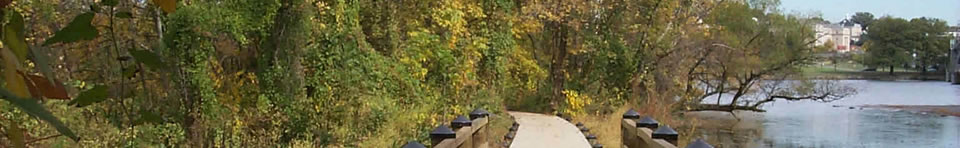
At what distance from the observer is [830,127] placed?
22.8 meters

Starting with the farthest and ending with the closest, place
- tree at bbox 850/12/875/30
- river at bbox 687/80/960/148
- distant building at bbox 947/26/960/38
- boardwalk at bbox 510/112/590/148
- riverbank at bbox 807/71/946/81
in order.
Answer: tree at bbox 850/12/875/30 → riverbank at bbox 807/71/946/81 → distant building at bbox 947/26/960/38 → river at bbox 687/80/960/148 → boardwalk at bbox 510/112/590/148

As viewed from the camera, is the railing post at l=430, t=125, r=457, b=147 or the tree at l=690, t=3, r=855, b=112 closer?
the railing post at l=430, t=125, r=457, b=147

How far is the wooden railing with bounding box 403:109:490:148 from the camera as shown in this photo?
486cm

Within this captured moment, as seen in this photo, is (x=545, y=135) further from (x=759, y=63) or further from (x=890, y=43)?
(x=890, y=43)

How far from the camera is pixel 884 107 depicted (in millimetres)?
31625

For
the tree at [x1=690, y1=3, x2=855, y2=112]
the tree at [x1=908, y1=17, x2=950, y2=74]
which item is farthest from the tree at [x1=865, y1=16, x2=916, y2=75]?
the tree at [x1=690, y1=3, x2=855, y2=112]

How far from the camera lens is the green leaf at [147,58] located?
0.91m

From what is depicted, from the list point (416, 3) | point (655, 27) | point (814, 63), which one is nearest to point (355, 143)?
point (416, 3)

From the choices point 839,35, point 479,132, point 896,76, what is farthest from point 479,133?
point 896,76

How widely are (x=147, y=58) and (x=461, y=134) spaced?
457 cm

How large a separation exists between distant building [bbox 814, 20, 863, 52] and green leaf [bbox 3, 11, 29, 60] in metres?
25.6

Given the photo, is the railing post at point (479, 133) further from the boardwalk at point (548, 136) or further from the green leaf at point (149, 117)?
the green leaf at point (149, 117)

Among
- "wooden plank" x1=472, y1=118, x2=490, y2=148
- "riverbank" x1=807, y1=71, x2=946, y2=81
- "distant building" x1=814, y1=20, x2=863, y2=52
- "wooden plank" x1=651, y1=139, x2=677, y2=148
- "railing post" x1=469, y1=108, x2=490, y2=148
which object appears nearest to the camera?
"wooden plank" x1=651, y1=139, x2=677, y2=148

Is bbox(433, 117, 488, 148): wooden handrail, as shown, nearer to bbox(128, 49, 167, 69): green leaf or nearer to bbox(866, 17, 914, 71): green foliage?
bbox(128, 49, 167, 69): green leaf
